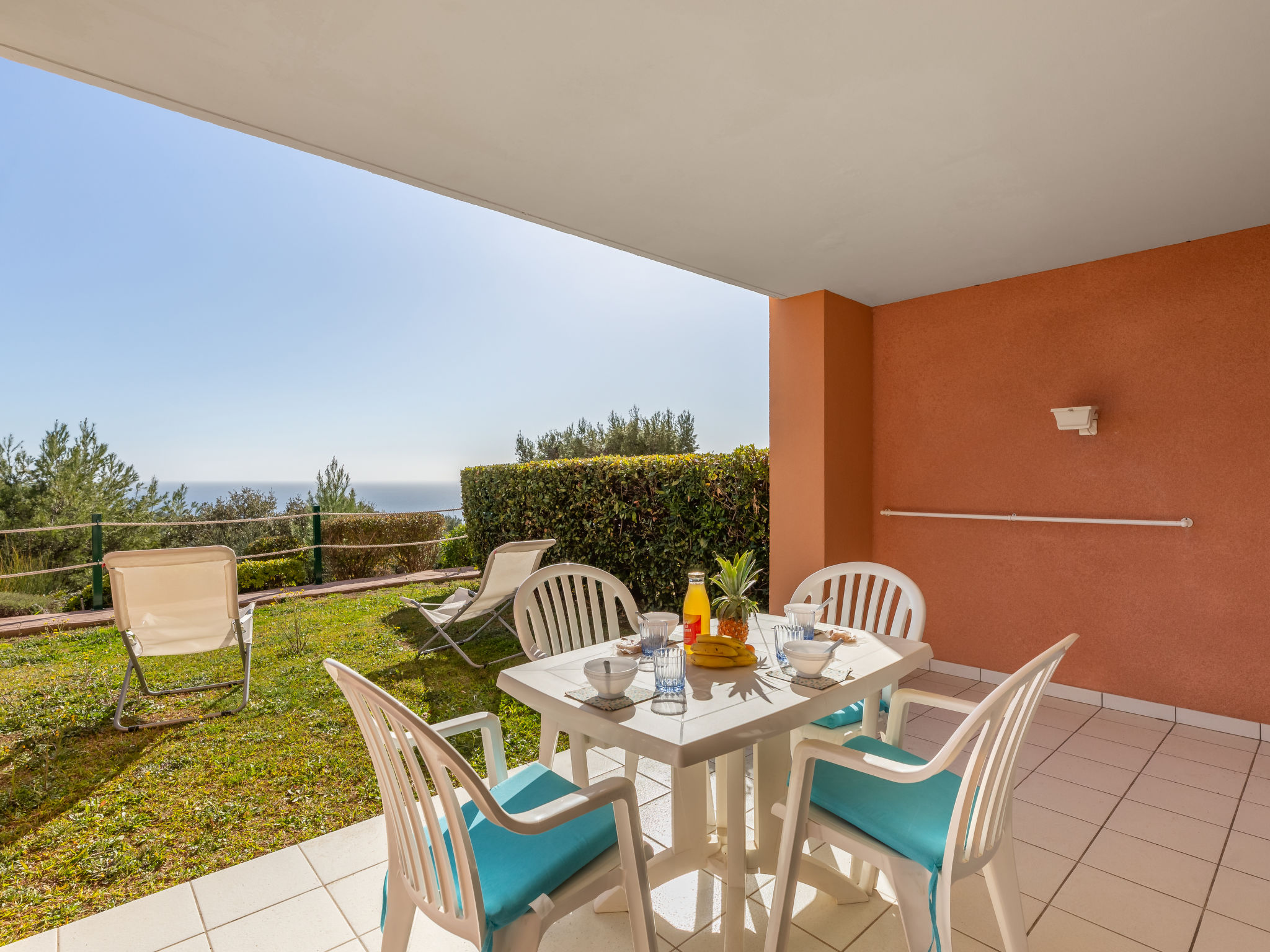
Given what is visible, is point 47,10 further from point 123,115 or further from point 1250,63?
point 123,115

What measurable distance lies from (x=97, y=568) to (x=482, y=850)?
645 cm

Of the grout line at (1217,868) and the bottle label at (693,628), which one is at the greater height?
the bottle label at (693,628)

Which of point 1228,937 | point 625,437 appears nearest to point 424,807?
point 1228,937

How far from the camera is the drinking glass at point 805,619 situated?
6.44ft

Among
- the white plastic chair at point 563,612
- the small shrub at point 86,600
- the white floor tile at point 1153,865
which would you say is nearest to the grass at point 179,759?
the white plastic chair at point 563,612

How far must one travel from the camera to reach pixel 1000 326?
3779 mm

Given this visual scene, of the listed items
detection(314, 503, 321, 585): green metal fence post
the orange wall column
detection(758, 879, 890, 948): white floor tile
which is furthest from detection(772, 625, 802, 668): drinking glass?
detection(314, 503, 321, 585): green metal fence post

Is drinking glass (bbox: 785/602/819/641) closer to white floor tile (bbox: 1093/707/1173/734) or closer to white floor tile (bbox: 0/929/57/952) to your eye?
white floor tile (bbox: 0/929/57/952)

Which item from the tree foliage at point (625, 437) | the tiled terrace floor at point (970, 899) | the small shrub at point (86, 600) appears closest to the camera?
the tiled terrace floor at point (970, 899)

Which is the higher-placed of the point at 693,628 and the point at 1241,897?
the point at 693,628

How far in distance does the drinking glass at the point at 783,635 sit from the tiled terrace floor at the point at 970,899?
72 cm

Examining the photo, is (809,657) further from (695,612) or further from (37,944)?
(37,944)

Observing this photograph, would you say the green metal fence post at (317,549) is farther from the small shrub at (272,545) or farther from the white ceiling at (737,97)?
the white ceiling at (737,97)

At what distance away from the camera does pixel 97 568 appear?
5.87m
